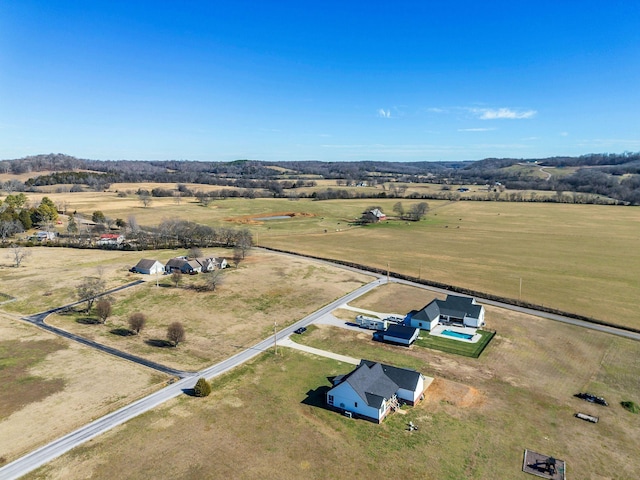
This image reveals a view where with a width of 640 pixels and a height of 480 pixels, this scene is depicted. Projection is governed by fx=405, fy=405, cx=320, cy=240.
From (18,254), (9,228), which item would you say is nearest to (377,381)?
(18,254)

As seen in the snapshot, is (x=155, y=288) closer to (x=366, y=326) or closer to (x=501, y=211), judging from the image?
(x=366, y=326)

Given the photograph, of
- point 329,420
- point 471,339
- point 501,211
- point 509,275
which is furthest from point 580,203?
point 329,420

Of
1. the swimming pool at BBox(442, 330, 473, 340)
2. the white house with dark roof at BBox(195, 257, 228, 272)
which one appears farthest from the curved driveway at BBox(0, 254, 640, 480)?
the white house with dark roof at BBox(195, 257, 228, 272)

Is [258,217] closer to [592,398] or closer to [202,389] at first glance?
[202,389]

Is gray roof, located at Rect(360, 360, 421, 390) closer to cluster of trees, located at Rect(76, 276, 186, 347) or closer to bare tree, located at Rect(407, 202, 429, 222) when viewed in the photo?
cluster of trees, located at Rect(76, 276, 186, 347)

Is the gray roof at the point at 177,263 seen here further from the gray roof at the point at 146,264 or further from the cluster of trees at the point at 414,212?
the cluster of trees at the point at 414,212
